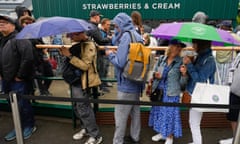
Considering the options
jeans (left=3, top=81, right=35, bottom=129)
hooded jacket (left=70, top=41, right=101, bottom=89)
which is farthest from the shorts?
jeans (left=3, top=81, right=35, bottom=129)

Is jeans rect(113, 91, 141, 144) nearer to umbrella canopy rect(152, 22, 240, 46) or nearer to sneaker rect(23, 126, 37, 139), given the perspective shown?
umbrella canopy rect(152, 22, 240, 46)

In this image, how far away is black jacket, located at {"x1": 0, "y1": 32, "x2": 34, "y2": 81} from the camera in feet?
10.8

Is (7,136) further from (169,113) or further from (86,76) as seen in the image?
(169,113)

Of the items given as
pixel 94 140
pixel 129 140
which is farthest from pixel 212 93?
pixel 94 140

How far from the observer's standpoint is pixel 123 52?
2.68 m

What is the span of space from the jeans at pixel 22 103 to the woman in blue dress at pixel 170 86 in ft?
6.02

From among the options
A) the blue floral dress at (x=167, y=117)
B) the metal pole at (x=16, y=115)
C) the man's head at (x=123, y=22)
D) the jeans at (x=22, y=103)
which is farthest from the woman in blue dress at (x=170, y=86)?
the jeans at (x=22, y=103)

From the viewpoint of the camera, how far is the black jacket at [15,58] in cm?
329

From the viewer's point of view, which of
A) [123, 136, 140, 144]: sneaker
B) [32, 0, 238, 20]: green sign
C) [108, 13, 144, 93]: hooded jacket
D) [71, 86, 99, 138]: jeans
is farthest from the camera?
[32, 0, 238, 20]: green sign

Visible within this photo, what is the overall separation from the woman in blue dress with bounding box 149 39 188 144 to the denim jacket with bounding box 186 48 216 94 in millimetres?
119

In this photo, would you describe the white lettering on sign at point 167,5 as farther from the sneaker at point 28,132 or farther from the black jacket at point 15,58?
the sneaker at point 28,132

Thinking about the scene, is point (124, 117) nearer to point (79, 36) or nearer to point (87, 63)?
point (87, 63)

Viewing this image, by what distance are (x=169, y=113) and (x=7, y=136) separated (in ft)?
7.75

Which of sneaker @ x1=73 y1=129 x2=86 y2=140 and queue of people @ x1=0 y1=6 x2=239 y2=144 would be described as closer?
queue of people @ x1=0 y1=6 x2=239 y2=144
